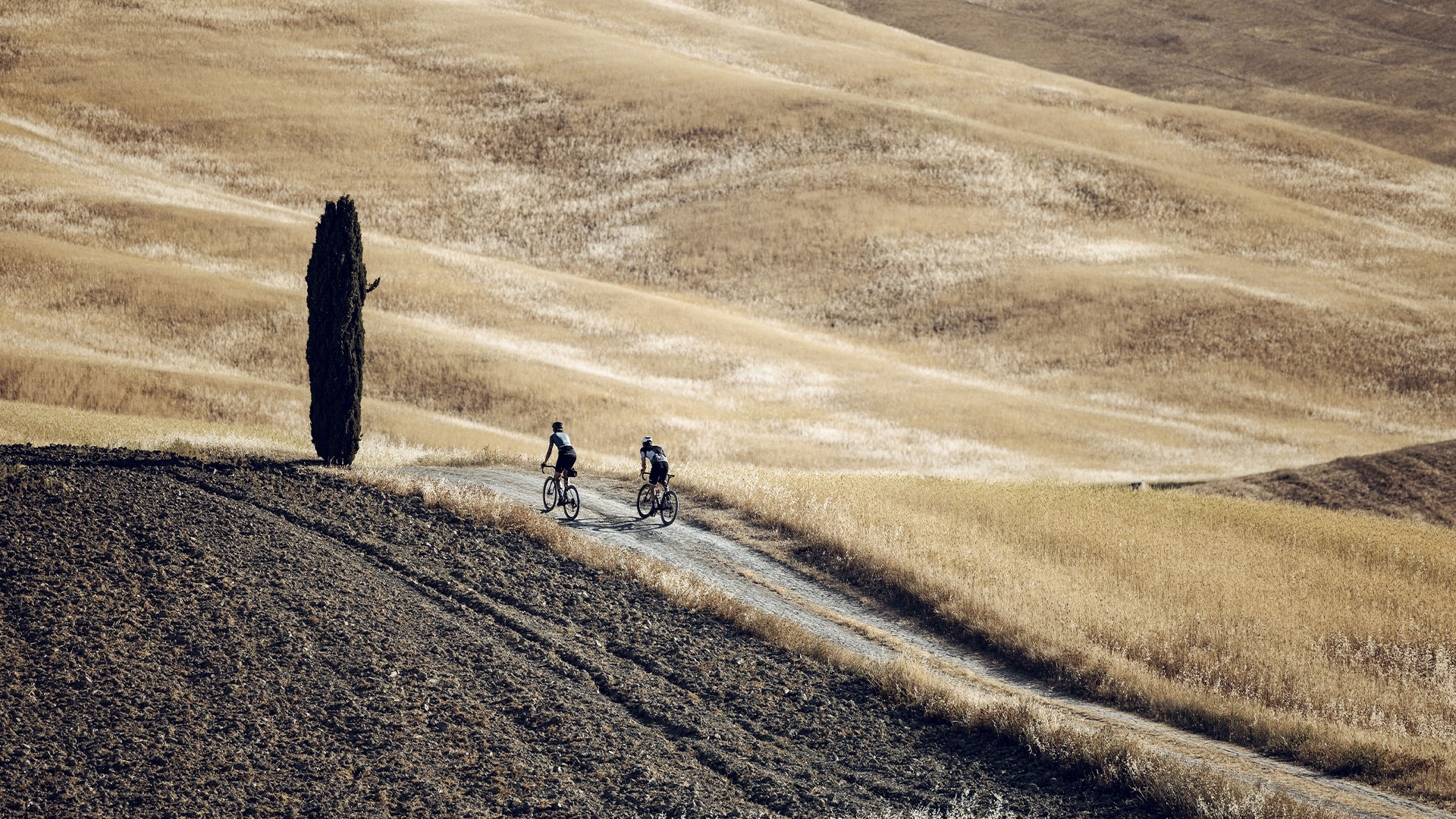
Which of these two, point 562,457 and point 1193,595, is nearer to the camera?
point 1193,595

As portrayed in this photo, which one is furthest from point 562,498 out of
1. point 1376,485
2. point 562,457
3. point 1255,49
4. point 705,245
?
point 1255,49

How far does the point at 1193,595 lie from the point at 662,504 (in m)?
9.51

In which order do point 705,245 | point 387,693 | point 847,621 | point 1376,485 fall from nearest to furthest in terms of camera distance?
point 387,693
point 847,621
point 1376,485
point 705,245

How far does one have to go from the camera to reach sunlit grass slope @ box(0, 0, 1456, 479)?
38781mm

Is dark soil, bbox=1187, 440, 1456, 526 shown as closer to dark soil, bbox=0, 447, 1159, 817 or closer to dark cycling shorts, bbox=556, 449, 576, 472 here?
dark cycling shorts, bbox=556, 449, 576, 472

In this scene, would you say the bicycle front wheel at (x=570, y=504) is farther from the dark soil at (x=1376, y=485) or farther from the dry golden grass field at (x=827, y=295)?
the dark soil at (x=1376, y=485)

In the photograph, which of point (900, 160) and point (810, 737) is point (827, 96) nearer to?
point (900, 160)

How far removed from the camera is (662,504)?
2114cm

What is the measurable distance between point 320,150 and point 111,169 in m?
13.3

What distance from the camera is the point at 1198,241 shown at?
218ft

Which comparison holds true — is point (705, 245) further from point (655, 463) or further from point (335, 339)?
point (655, 463)

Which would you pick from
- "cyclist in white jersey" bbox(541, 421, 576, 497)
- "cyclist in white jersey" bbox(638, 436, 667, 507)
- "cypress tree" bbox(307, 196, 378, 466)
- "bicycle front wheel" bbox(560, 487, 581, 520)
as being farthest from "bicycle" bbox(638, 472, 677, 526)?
"cypress tree" bbox(307, 196, 378, 466)

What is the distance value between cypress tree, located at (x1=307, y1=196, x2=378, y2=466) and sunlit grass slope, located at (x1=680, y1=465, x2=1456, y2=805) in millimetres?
7289

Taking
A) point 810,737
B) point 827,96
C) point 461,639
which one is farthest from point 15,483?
point 827,96
